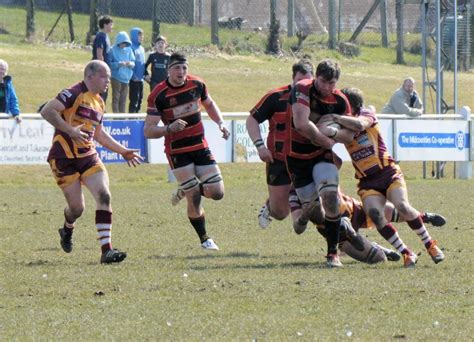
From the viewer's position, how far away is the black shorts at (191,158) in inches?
518

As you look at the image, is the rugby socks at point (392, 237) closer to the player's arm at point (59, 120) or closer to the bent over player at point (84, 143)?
the bent over player at point (84, 143)

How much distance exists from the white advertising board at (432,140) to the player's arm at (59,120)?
14628mm

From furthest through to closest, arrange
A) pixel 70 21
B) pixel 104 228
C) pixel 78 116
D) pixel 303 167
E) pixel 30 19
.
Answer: pixel 70 21
pixel 30 19
pixel 78 116
pixel 104 228
pixel 303 167

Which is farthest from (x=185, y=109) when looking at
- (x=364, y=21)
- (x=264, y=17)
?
(x=364, y=21)

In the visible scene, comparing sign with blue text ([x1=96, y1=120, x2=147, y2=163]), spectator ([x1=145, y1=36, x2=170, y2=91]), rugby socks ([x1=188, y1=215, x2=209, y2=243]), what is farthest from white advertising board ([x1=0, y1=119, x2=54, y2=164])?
rugby socks ([x1=188, y1=215, x2=209, y2=243])

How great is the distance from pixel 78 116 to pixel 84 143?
0.90ft

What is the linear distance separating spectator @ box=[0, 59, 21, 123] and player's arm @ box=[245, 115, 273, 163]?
848cm

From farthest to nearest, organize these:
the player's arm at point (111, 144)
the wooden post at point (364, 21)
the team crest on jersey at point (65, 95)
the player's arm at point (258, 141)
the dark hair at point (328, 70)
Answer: the wooden post at point (364, 21)
the player's arm at point (258, 141)
the player's arm at point (111, 144)
the team crest on jersey at point (65, 95)
the dark hair at point (328, 70)

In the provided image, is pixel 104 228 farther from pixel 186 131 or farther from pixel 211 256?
pixel 186 131

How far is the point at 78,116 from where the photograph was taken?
11969 millimetres

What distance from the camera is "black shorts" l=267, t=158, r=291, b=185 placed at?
13078 mm

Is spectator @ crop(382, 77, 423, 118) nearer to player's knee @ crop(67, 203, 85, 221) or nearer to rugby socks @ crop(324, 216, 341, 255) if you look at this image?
player's knee @ crop(67, 203, 85, 221)

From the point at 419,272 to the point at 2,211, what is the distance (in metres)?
8.79

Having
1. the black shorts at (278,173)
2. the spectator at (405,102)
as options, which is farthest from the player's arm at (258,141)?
the spectator at (405,102)
